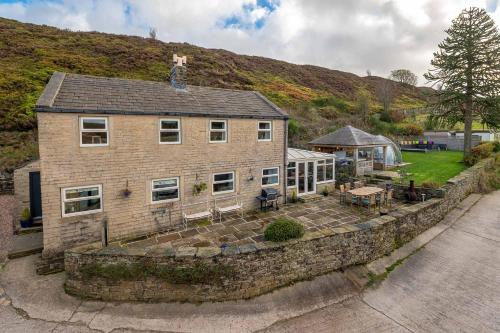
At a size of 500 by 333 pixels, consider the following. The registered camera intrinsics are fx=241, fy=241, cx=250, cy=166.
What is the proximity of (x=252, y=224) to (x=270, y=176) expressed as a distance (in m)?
3.62

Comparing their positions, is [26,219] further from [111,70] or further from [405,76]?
[405,76]

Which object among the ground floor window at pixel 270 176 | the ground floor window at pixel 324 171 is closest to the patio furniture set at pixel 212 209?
the ground floor window at pixel 270 176

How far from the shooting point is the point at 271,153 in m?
13.5

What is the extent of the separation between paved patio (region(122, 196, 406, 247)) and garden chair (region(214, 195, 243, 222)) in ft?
1.14

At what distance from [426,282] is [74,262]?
36.4 ft

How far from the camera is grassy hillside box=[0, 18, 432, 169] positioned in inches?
887

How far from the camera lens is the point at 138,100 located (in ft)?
34.1

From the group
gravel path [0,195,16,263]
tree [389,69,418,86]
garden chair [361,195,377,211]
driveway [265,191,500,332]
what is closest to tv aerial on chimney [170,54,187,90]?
gravel path [0,195,16,263]

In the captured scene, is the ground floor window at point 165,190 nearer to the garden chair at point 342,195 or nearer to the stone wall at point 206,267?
the stone wall at point 206,267

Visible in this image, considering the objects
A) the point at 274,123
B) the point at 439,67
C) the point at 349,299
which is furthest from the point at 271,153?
the point at 439,67

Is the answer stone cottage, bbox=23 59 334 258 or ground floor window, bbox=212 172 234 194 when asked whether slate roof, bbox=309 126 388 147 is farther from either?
ground floor window, bbox=212 172 234 194

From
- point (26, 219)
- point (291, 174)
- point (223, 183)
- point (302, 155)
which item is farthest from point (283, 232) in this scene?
point (26, 219)

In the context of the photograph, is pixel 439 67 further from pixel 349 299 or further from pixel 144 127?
pixel 144 127

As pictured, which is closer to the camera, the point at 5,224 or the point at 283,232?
the point at 283,232
